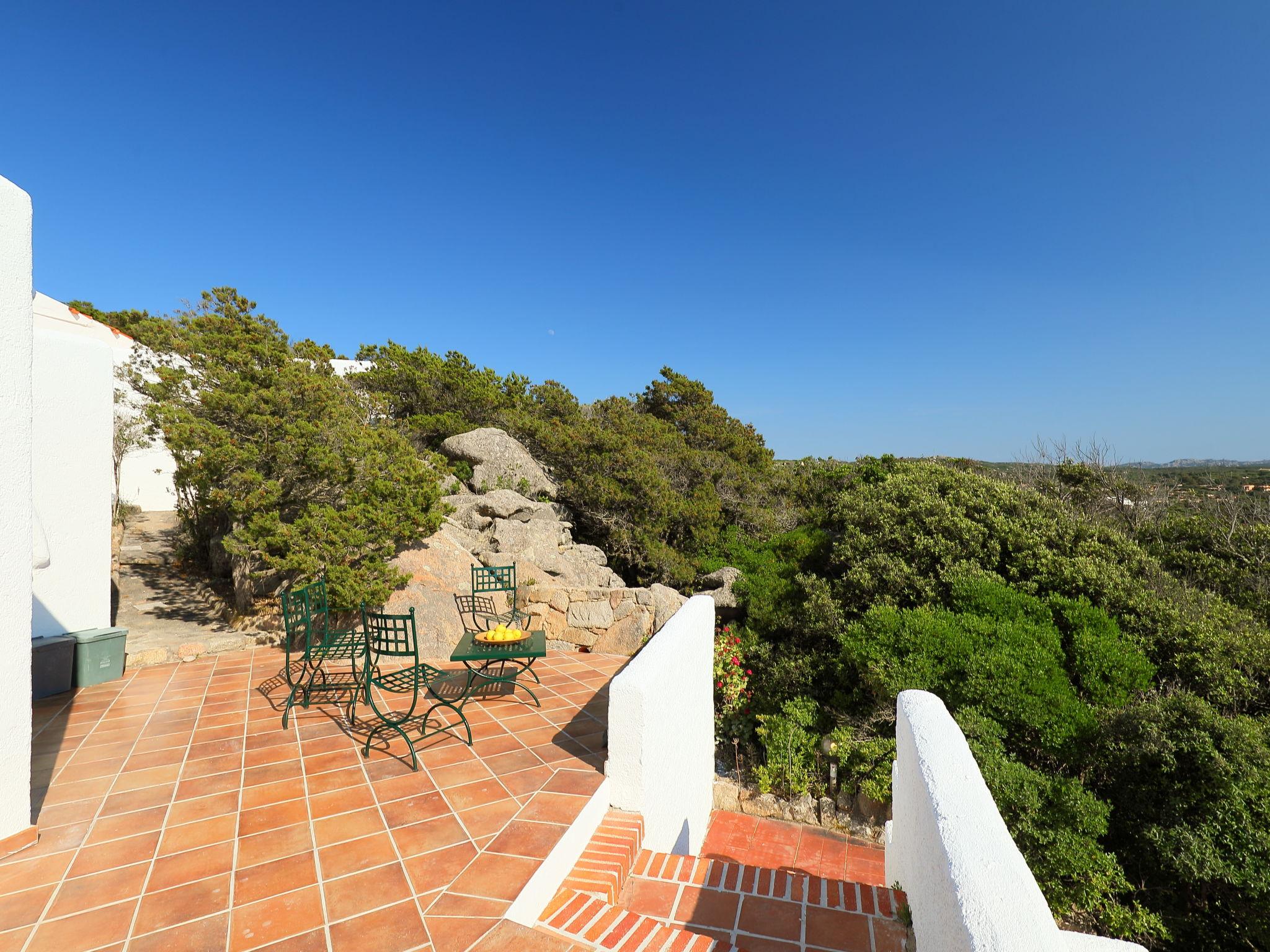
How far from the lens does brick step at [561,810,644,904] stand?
260 centimetres

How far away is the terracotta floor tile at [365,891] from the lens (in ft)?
7.57

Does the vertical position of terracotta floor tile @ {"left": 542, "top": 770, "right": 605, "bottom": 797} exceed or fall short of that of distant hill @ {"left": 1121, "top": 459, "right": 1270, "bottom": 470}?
it falls short

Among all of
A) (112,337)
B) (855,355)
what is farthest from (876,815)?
(112,337)

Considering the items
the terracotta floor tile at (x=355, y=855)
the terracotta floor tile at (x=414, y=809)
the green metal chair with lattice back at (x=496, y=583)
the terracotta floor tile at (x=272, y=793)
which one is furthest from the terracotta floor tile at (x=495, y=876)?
the green metal chair with lattice back at (x=496, y=583)

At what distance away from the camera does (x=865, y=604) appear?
7.01m

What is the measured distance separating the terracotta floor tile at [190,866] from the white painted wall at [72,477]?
3757mm

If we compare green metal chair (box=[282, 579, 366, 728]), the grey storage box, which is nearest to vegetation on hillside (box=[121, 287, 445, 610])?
green metal chair (box=[282, 579, 366, 728])

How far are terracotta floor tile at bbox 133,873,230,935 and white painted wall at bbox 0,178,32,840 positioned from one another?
1.03 meters

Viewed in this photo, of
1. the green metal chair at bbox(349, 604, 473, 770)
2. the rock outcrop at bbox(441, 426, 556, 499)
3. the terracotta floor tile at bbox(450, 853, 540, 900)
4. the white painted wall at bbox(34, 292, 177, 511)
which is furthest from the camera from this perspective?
the white painted wall at bbox(34, 292, 177, 511)

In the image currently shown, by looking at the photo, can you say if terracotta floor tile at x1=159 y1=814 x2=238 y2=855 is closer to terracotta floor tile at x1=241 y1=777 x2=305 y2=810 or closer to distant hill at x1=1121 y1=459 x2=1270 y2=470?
terracotta floor tile at x1=241 y1=777 x2=305 y2=810

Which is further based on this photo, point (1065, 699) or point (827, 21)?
point (827, 21)

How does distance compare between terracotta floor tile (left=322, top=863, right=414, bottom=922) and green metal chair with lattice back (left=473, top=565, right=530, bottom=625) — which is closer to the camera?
terracotta floor tile (left=322, top=863, right=414, bottom=922)

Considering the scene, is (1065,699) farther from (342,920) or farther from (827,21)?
(827,21)

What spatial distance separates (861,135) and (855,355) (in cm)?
857
